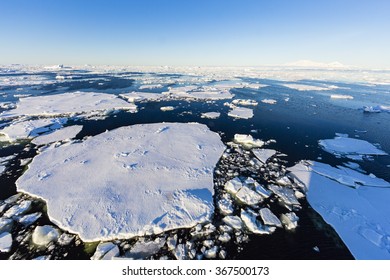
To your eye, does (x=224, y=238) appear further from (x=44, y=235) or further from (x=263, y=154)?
(x=263, y=154)

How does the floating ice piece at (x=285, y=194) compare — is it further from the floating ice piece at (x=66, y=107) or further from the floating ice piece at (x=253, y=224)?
the floating ice piece at (x=66, y=107)

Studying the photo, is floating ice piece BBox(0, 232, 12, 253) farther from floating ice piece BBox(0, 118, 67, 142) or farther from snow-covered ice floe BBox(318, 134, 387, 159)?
snow-covered ice floe BBox(318, 134, 387, 159)

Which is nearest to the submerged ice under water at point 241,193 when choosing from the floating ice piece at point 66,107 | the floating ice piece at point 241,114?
the floating ice piece at point 241,114

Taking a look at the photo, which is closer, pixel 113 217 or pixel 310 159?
pixel 113 217

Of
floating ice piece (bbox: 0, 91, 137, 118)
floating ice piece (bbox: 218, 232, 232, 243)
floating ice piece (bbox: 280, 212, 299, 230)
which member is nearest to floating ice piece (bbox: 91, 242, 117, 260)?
floating ice piece (bbox: 218, 232, 232, 243)

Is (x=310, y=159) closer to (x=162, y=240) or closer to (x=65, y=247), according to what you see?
(x=162, y=240)
